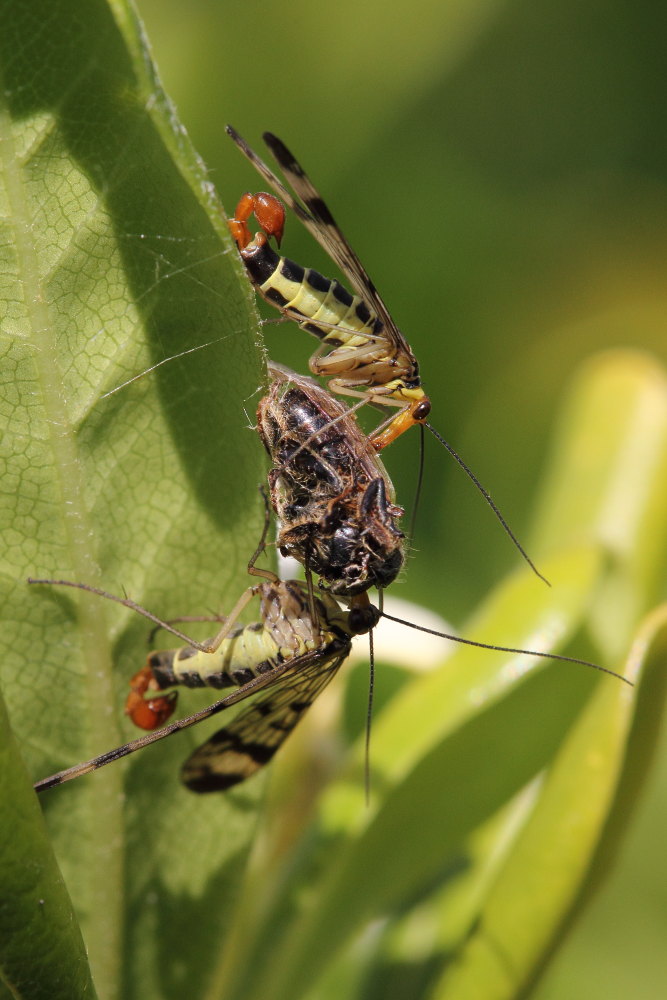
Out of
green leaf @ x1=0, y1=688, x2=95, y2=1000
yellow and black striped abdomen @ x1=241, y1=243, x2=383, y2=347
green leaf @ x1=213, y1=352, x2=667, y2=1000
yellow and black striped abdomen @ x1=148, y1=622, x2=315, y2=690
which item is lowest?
green leaf @ x1=213, y1=352, x2=667, y2=1000

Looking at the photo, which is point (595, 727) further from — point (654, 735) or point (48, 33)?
point (48, 33)

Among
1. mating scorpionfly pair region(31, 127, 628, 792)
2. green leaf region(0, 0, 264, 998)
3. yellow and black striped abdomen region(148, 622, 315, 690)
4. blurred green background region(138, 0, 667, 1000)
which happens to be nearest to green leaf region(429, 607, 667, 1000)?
mating scorpionfly pair region(31, 127, 628, 792)

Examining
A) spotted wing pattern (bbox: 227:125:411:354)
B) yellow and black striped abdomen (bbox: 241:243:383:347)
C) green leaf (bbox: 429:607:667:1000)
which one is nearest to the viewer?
green leaf (bbox: 429:607:667:1000)

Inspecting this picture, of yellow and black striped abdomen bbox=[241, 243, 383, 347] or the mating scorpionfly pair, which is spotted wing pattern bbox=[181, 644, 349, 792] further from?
yellow and black striped abdomen bbox=[241, 243, 383, 347]

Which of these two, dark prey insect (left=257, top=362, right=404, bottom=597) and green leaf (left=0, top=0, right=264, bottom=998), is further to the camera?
dark prey insect (left=257, top=362, right=404, bottom=597)

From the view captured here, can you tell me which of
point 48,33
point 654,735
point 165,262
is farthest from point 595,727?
point 48,33

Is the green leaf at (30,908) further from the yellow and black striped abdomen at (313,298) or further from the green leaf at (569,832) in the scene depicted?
the yellow and black striped abdomen at (313,298)

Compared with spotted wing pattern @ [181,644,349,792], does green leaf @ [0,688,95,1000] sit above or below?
above

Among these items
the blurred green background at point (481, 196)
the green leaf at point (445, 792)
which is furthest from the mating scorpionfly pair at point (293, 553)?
the blurred green background at point (481, 196)

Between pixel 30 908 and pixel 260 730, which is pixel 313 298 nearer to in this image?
pixel 260 730
